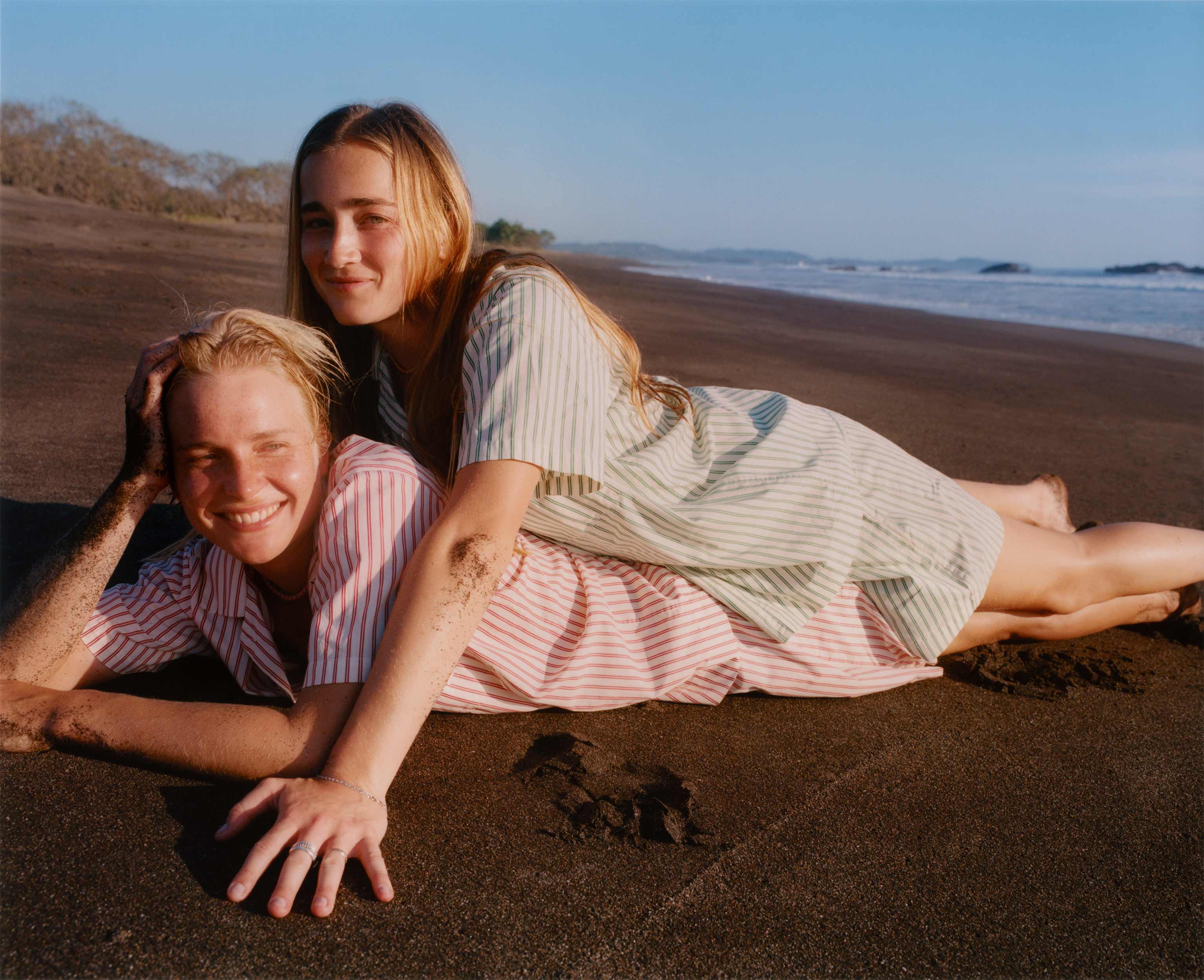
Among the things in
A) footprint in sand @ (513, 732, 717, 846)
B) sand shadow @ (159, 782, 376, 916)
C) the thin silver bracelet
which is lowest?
sand shadow @ (159, 782, 376, 916)

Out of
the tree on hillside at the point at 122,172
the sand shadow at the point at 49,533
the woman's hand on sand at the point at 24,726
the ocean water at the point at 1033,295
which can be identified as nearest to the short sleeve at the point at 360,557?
the woman's hand on sand at the point at 24,726

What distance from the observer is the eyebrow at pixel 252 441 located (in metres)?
2.06

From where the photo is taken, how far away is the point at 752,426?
2.76m

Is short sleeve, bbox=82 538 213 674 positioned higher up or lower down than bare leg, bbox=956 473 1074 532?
lower down

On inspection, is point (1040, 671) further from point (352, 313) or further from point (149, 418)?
point (149, 418)

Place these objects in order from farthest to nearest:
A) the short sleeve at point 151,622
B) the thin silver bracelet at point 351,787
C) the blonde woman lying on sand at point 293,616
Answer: the short sleeve at point 151,622
the blonde woman lying on sand at point 293,616
the thin silver bracelet at point 351,787

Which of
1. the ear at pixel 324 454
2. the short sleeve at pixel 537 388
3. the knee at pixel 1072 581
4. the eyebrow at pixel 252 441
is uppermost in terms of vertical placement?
the short sleeve at pixel 537 388

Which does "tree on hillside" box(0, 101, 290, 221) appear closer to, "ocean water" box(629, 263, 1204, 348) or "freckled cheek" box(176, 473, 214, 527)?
"ocean water" box(629, 263, 1204, 348)

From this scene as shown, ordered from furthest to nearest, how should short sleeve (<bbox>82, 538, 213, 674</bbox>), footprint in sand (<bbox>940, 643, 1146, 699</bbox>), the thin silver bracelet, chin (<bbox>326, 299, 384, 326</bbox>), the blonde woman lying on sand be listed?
footprint in sand (<bbox>940, 643, 1146, 699</bbox>), chin (<bbox>326, 299, 384, 326</bbox>), short sleeve (<bbox>82, 538, 213, 674</bbox>), the blonde woman lying on sand, the thin silver bracelet

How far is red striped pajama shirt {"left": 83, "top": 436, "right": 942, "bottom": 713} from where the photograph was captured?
83.2 inches

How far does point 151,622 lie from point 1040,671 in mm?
2731

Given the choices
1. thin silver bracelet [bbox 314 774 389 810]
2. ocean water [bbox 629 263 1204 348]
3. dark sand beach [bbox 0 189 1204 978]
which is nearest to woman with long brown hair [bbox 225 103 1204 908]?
thin silver bracelet [bbox 314 774 389 810]

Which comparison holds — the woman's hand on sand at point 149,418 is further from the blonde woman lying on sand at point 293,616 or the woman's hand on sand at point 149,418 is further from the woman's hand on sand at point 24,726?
the woman's hand on sand at point 24,726

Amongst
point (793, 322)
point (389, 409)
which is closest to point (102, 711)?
point (389, 409)
